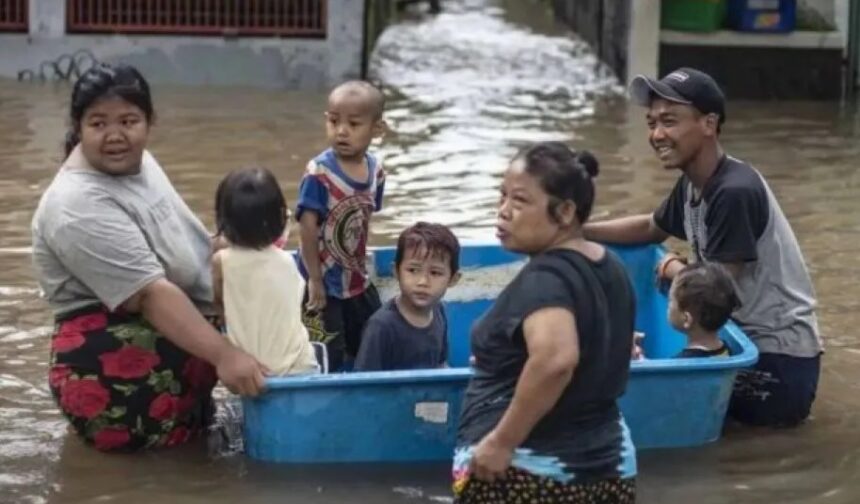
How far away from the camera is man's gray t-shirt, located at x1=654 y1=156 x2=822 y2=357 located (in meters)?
5.78

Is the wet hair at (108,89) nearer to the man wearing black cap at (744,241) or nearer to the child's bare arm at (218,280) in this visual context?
the child's bare arm at (218,280)

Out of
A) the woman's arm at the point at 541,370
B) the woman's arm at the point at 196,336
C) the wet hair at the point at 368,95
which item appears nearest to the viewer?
the woman's arm at the point at 541,370

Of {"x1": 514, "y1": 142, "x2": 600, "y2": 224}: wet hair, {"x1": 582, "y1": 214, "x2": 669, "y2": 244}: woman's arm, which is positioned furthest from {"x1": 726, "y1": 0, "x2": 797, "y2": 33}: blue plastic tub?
{"x1": 514, "y1": 142, "x2": 600, "y2": 224}: wet hair

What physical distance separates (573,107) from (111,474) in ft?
32.9

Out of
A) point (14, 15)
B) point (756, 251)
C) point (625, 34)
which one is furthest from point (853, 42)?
point (756, 251)

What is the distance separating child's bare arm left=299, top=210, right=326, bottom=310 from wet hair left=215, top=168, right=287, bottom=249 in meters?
0.50

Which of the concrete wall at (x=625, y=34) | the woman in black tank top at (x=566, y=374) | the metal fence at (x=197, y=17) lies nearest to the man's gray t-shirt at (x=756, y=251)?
the woman in black tank top at (x=566, y=374)

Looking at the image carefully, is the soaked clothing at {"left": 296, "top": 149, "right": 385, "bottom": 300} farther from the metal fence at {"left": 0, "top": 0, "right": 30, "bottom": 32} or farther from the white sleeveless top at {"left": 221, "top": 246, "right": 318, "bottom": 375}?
the metal fence at {"left": 0, "top": 0, "right": 30, "bottom": 32}

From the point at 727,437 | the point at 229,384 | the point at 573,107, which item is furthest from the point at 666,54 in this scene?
the point at 229,384

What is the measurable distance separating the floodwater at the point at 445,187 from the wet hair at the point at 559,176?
1493mm

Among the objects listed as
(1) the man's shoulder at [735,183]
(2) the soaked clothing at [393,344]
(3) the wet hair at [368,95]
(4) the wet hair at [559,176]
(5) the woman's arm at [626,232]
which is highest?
(3) the wet hair at [368,95]

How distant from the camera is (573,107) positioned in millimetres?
15078

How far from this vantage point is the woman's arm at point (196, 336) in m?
5.23

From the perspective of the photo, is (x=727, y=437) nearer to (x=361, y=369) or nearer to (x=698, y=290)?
(x=698, y=290)
